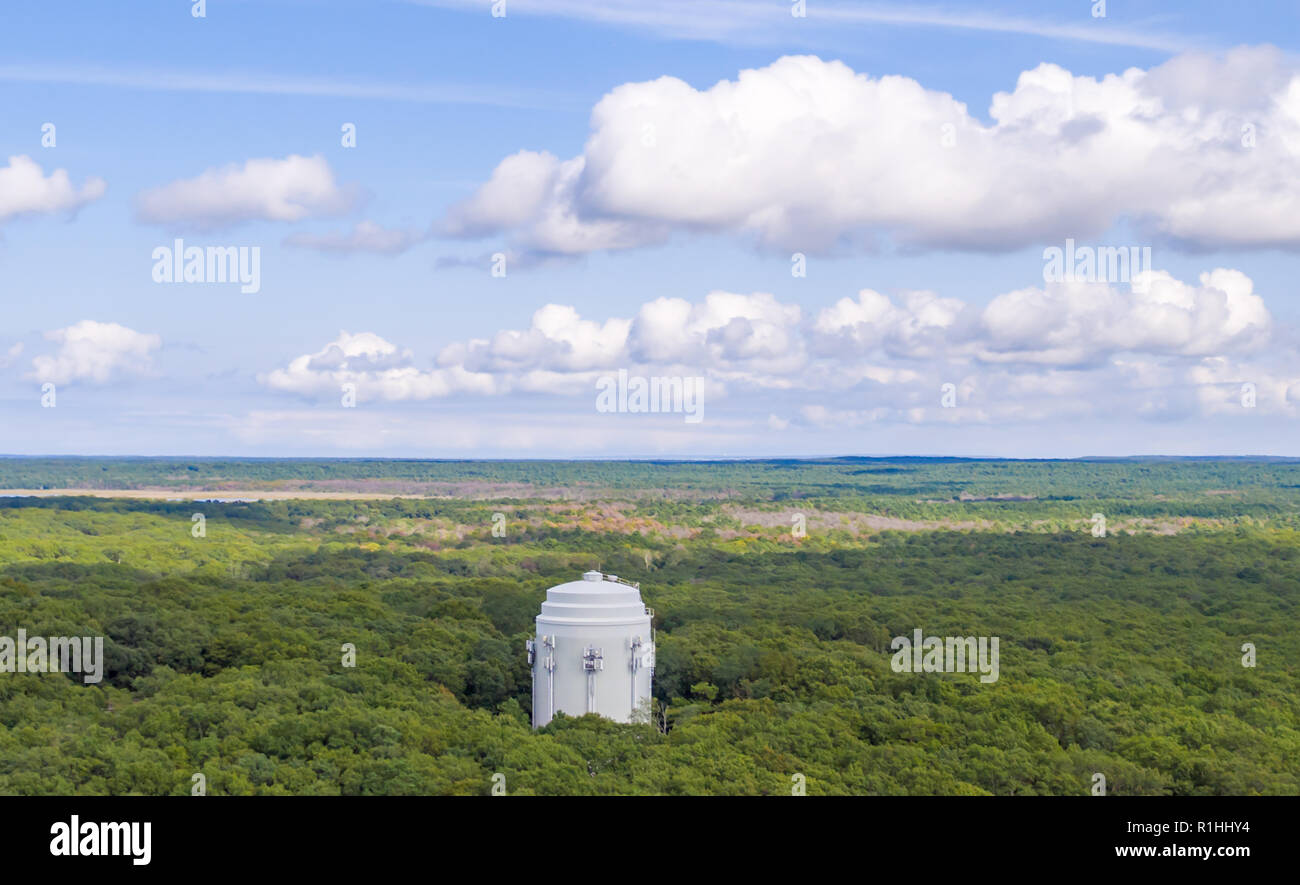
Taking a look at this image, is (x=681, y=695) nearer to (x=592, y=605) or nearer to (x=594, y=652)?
(x=594, y=652)

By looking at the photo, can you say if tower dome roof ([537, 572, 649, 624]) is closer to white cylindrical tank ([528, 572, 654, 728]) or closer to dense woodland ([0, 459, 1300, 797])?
white cylindrical tank ([528, 572, 654, 728])

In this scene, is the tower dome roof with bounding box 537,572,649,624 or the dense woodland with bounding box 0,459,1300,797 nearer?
the dense woodland with bounding box 0,459,1300,797

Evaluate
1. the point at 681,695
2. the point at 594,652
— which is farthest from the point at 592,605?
the point at 681,695

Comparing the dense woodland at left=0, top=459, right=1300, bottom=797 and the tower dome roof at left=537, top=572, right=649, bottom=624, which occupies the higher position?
the tower dome roof at left=537, top=572, right=649, bottom=624

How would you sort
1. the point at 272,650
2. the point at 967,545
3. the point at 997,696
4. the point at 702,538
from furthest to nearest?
the point at 702,538 → the point at 967,545 → the point at 272,650 → the point at 997,696

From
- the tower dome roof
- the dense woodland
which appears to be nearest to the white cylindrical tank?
the tower dome roof

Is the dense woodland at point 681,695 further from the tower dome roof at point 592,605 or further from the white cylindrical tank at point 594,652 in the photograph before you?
the tower dome roof at point 592,605
